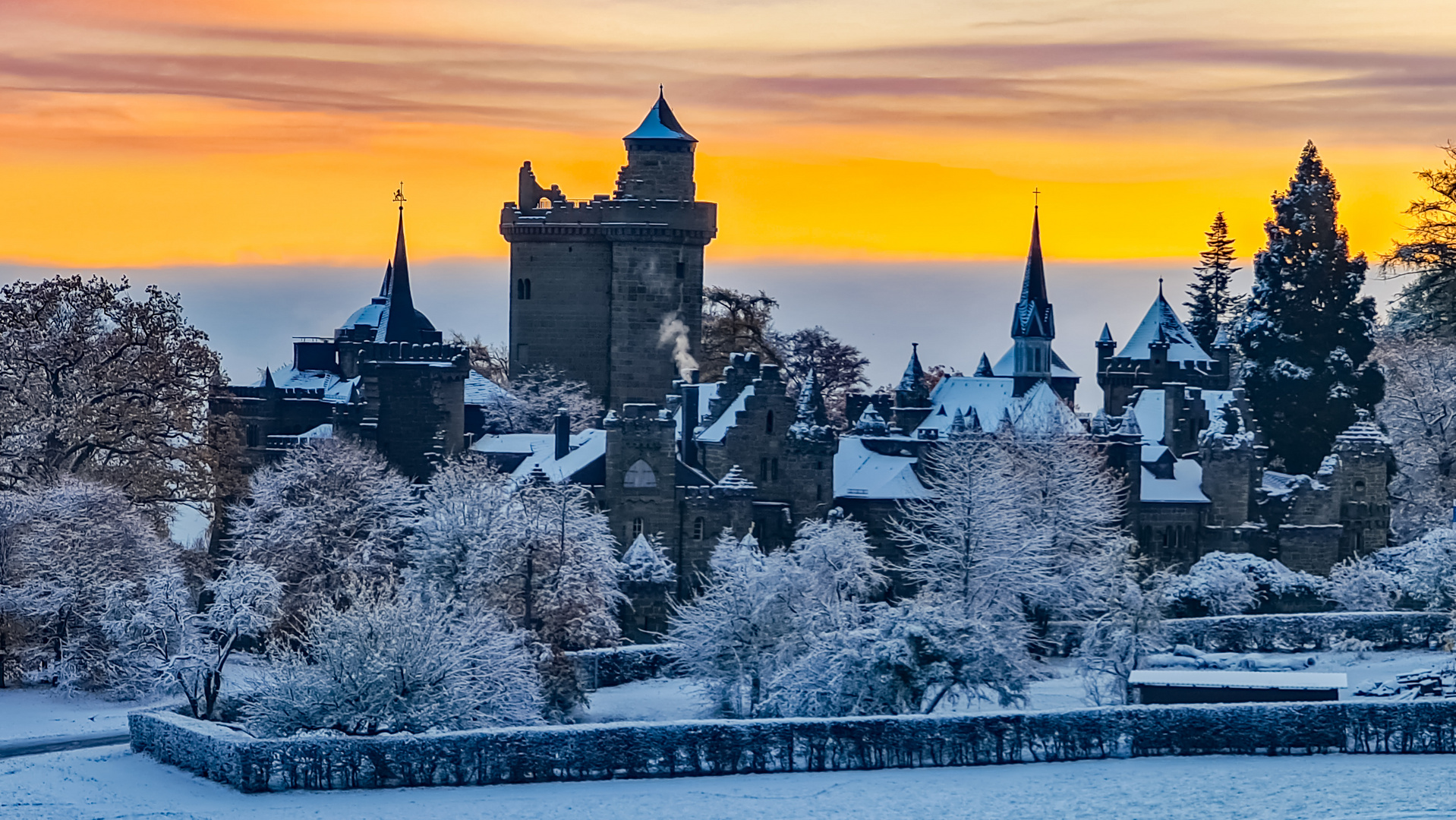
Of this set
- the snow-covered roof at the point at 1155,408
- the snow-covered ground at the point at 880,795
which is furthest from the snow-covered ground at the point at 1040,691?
the snow-covered roof at the point at 1155,408

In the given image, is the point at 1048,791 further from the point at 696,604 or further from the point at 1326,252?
the point at 1326,252

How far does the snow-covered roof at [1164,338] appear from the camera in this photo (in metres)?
91.2

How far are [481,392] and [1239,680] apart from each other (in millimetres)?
37957

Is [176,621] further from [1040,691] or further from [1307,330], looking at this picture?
[1307,330]

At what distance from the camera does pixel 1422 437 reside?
A: 8831 cm

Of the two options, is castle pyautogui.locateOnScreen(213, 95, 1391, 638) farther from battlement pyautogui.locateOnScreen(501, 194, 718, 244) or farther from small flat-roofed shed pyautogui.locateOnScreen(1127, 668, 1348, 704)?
small flat-roofed shed pyautogui.locateOnScreen(1127, 668, 1348, 704)

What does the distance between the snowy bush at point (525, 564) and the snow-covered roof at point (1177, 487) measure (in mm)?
18306

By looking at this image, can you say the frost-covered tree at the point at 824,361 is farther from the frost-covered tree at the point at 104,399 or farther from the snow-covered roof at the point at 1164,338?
the frost-covered tree at the point at 104,399

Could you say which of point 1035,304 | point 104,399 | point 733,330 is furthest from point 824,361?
point 104,399

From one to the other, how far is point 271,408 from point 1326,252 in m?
34.8

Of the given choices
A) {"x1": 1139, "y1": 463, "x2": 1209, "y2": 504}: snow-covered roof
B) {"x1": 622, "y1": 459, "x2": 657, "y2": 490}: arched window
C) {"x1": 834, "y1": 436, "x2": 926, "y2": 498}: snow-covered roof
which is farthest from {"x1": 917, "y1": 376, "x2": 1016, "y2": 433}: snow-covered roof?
{"x1": 622, "y1": 459, "x2": 657, "y2": 490}: arched window

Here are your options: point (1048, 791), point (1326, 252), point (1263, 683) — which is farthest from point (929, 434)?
point (1048, 791)

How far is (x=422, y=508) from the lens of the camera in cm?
7319

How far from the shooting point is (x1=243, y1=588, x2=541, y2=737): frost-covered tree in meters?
50.8
